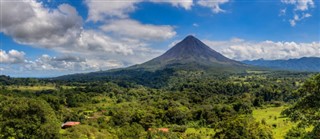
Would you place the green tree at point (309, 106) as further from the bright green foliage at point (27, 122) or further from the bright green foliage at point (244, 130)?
the bright green foliage at point (27, 122)

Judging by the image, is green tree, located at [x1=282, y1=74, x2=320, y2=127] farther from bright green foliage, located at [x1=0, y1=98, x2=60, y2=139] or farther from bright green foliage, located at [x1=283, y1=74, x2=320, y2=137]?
bright green foliage, located at [x1=0, y1=98, x2=60, y2=139]

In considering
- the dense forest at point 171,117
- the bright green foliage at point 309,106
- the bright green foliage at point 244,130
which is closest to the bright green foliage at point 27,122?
the dense forest at point 171,117

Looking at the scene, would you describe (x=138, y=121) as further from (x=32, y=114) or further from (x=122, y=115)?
(x=32, y=114)

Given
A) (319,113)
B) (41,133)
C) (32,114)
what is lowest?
(41,133)

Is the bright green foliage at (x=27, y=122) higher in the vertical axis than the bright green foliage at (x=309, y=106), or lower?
lower

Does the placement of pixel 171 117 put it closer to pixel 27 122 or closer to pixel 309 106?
pixel 27 122

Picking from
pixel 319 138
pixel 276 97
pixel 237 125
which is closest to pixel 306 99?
pixel 319 138

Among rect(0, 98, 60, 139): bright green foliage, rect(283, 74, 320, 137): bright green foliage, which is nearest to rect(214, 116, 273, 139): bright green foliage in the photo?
rect(283, 74, 320, 137): bright green foliage

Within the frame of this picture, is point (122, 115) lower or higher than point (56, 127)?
lower
